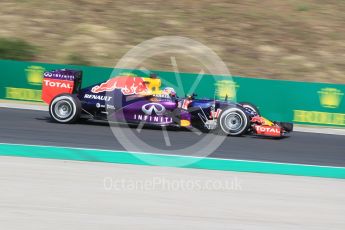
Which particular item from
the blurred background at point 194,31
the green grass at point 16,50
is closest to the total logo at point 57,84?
the blurred background at point 194,31

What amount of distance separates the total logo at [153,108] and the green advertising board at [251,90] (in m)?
3.33

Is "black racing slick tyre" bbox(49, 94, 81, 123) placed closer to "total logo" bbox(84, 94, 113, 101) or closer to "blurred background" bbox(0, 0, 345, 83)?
"total logo" bbox(84, 94, 113, 101)

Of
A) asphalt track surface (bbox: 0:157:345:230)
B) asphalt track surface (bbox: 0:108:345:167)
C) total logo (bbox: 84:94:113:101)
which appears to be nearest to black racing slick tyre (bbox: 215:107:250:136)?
asphalt track surface (bbox: 0:108:345:167)

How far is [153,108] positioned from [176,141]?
824 millimetres

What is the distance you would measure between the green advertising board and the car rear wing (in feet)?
10.2

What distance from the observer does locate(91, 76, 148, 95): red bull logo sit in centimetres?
1127

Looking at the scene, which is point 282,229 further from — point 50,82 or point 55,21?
point 55,21

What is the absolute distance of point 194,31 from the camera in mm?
21734

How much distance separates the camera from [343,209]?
22.9 feet

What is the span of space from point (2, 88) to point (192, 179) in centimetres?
859

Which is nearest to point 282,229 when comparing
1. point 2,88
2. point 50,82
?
point 50,82

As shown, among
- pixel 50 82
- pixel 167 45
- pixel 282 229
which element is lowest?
pixel 282 229

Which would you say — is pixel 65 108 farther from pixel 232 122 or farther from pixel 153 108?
pixel 232 122

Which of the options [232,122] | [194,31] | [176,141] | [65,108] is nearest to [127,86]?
[65,108]
